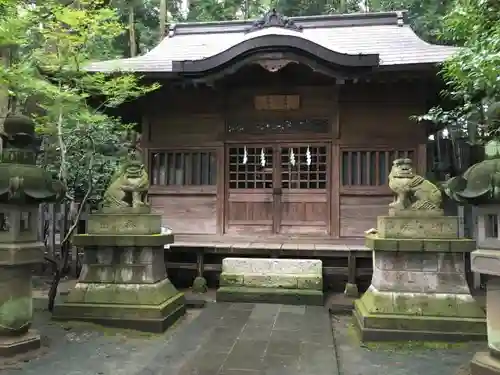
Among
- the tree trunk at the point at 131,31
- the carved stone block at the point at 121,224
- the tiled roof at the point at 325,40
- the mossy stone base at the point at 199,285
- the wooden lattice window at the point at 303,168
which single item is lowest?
the mossy stone base at the point at 199,285

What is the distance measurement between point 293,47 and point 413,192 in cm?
397

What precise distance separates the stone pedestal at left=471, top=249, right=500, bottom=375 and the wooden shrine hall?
4.41 meters

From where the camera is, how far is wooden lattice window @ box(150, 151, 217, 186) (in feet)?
32.4

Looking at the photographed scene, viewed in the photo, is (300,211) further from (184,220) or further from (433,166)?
(433,166)

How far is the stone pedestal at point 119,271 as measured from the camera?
19.5 ft

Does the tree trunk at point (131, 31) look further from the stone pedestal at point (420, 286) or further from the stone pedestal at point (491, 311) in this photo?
the stone pedestal at point (491, 311)

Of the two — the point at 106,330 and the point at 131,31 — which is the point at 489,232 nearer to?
the point at 106,330

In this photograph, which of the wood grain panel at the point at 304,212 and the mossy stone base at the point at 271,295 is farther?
the wood grain panel at the point at 304,212

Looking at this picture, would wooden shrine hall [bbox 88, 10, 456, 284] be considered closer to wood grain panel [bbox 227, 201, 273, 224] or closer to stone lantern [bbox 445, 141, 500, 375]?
wood grain panel [bbox 227, 201, 273, 224]

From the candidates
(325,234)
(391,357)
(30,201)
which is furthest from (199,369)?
(325,234)

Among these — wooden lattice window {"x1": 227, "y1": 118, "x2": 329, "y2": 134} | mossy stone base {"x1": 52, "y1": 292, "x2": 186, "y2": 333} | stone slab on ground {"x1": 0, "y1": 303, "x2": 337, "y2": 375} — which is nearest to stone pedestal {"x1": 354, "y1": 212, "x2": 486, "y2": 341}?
stone slab on ground {"x1": 0, "y1": 303, "x2": 337, "y2": 375}

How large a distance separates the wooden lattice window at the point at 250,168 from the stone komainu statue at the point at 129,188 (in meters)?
3.70

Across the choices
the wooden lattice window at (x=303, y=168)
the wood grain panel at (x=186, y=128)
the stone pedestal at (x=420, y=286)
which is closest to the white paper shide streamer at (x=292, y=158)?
Answer: the wooden lattice window at (x=303, y=168)

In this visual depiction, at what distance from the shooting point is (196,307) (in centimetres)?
719
